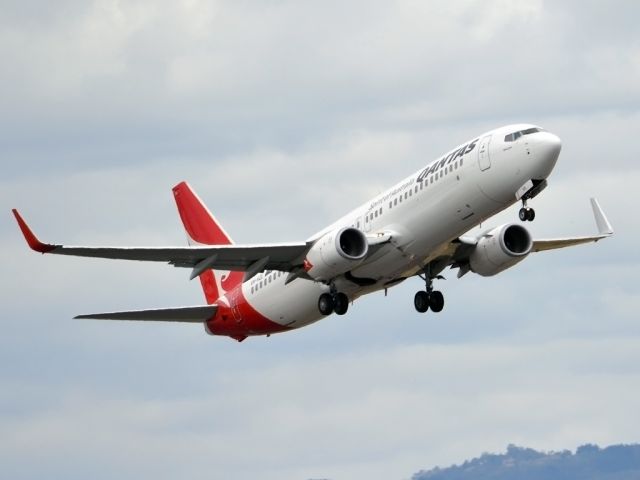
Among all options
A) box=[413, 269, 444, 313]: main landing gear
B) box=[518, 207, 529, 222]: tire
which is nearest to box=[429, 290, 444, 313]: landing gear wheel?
box=[413, 269, 444, 313]: main landing gear

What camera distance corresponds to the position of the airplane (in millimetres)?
56969

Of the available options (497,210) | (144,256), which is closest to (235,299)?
(144,256)

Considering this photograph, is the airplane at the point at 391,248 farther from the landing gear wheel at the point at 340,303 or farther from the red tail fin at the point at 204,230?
the red tail fin at the point at 204,230

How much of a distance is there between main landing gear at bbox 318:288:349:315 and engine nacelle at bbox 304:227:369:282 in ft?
5.86

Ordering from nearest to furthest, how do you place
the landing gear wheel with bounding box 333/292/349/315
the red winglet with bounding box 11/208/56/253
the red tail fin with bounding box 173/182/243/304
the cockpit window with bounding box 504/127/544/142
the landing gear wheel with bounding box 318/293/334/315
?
1. the red winglet with bounding box 11/208/56/253
2. the cockpit window with bounding box 504/127/544/142
3. the landing gear wheel with bounding box 333/292/349/315
4. the landing gear wheel with bounding box 318/293/334/315
5. the red tail fin with bounding box 173/182/243/304

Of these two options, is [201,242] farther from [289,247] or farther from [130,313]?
[289,247]

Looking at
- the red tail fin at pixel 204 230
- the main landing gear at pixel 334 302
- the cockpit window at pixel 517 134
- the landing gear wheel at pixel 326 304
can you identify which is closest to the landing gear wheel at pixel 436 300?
the main landing gear at pixel 334 302

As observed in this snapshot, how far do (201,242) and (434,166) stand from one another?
66.9 feet

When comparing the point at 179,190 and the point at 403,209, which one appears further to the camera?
the point at 179,190

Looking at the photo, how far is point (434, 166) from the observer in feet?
194

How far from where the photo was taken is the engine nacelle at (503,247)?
63.5 metres

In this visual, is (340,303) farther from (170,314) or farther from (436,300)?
(170,314)

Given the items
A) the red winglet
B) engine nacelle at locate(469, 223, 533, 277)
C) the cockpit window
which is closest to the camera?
the red winglet

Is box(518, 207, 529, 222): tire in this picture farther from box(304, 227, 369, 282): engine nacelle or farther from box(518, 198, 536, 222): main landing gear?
box(304, 227, 369, 282): engine nacelle
